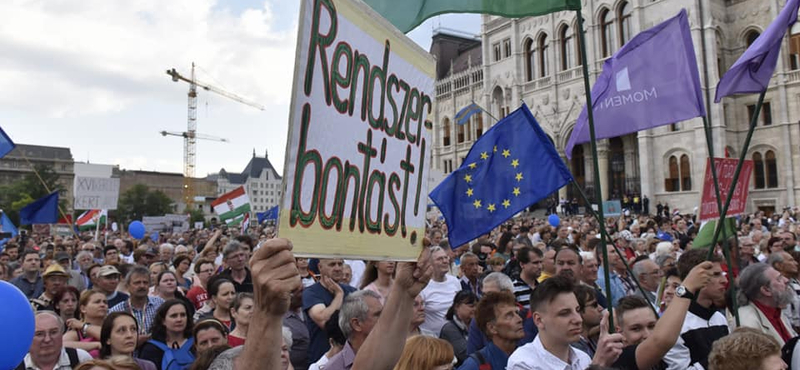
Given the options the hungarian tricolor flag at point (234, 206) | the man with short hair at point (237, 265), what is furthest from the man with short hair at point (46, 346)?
the hungarian tricolor flag at point (234, 206)

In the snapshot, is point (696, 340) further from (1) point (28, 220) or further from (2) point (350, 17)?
(1) point (28, 220)

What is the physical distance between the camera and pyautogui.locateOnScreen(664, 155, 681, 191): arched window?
30.9 meters

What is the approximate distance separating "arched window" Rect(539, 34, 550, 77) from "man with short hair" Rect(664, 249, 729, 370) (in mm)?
34547

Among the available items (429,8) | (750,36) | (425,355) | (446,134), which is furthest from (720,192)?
(446,134)

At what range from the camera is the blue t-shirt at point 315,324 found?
194 inches

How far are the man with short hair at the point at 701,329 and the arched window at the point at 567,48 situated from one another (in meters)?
33.2

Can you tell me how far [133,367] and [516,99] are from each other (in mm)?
37152

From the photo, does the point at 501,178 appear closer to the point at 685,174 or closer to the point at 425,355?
the point at 425,355

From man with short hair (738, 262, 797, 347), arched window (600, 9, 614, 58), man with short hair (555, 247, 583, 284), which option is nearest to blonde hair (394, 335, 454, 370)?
man with short hair (738, 262, 797, 347)

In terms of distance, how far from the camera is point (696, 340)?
3959 millimetres

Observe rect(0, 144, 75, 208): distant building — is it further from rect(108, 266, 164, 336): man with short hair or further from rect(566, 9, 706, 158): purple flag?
rect(566, 9, 706, 158): purple flag

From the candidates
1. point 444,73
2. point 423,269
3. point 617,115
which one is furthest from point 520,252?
point 444,73

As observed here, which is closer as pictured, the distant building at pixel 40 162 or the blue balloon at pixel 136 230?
the blue balloon at pixel 136 230

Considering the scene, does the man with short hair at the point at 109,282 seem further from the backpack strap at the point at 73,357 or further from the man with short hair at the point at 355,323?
the man with short hair at the point at 355,323
